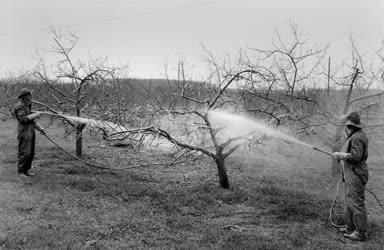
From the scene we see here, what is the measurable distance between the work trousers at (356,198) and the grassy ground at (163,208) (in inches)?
15.8

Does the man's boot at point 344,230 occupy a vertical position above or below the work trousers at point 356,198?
below

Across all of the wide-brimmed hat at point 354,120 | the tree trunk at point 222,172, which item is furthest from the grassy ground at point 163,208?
the wide-brimmed hat at point 354,120

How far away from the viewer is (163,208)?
9.79 meters

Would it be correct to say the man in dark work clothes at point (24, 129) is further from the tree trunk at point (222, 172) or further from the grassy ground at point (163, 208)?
the tree trunk at point (222, 172)

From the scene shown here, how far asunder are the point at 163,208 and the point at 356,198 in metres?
4.25

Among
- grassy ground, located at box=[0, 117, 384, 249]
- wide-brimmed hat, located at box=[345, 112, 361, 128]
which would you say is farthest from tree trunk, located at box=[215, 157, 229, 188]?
wide-brimmed hat, located at box=[345, 112, 361, 128]

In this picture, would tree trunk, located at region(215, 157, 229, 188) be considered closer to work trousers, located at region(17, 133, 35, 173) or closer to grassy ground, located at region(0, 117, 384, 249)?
grassy ground, located at region(0, 117, 384, 249)

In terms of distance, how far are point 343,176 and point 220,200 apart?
3.32m

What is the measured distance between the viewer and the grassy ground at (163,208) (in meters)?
7.40

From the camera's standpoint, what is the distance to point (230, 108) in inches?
519

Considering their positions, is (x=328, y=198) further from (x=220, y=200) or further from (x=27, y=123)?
(x=27, y=123)

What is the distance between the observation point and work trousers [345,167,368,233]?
793 centimetres

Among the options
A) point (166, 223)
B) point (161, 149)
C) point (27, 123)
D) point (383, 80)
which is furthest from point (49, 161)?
point (383, 80)

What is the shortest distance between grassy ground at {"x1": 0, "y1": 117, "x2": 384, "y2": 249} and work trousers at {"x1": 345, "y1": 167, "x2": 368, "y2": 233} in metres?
0.40
